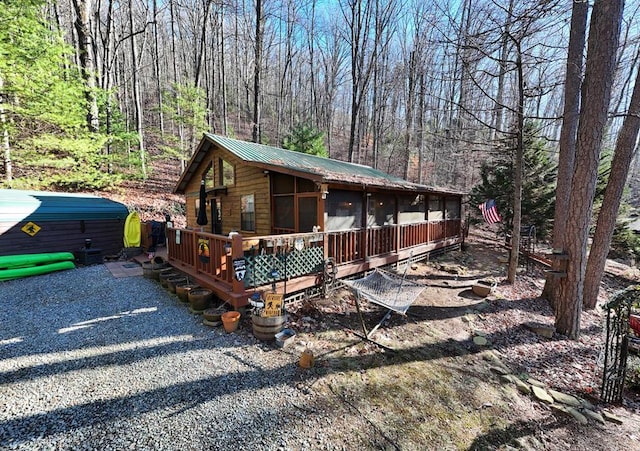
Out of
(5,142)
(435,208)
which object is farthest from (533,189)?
(5,142)

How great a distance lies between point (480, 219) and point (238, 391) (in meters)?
15.5

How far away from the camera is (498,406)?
3.38 meters

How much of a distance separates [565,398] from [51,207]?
12.6m

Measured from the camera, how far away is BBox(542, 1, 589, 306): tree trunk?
21.1 feet

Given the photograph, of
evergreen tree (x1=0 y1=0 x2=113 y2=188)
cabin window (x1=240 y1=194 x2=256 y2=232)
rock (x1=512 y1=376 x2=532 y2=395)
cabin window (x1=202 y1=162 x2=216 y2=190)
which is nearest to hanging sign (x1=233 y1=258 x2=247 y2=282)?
cabin window (x1=240 y1=194 x2=256 y2=232)

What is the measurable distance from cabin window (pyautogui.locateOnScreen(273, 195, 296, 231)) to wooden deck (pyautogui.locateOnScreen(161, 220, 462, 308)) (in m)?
1.59

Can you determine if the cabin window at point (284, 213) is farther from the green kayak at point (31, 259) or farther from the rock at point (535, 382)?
the green kayak at point (31, 259)

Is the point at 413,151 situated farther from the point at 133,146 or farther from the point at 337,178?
the point at 133,146

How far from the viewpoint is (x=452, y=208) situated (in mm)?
12742

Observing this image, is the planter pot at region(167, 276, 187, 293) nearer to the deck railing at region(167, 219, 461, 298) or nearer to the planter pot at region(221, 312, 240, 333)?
the deck railing at region(167, 219, 461, 298)

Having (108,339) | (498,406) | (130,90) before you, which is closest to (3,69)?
(108,339)

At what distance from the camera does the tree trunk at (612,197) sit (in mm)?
6531

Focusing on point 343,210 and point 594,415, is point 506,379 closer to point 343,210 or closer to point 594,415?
point 594,415

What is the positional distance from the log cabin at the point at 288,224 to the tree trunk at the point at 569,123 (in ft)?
11.6
